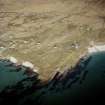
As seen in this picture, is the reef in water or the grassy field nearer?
the reef in water

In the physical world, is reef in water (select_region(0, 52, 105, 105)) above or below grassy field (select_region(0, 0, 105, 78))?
below

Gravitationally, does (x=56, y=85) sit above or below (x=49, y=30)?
below

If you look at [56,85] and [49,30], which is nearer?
[56,85]

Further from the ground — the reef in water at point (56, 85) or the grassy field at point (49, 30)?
the grassy field at point (49, 30)

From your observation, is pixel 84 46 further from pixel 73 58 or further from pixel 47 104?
pixel 47 104

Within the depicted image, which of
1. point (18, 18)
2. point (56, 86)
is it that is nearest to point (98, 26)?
point (18, 18)
